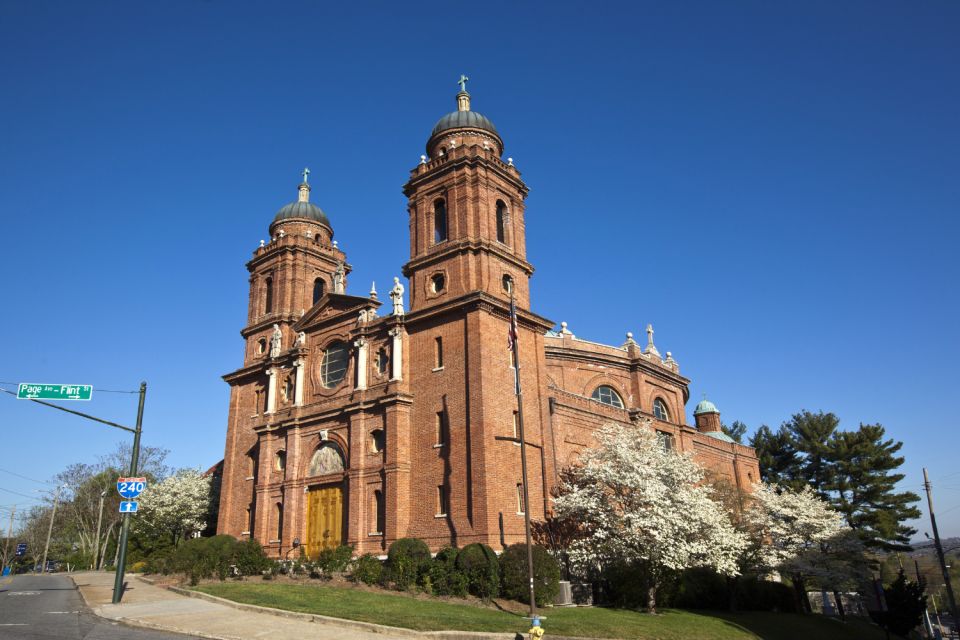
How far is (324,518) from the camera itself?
118ft

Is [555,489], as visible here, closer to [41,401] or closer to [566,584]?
[566,584]

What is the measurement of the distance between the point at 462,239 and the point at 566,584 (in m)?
17.2

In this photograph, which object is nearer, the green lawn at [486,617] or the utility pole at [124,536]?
the green lawn at [486,617]

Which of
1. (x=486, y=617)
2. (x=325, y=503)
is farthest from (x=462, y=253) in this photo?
(x=486, y=617)

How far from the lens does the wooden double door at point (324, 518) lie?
3516 cm

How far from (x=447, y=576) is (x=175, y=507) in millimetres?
26272

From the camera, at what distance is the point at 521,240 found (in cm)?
3884

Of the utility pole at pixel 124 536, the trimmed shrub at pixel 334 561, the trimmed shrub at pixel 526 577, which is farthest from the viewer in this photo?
the trimmed shrub at pixel 334 561

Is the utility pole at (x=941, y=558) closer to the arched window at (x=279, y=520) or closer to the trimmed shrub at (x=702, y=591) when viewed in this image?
the trimmed shrub at (x=702, y=591)

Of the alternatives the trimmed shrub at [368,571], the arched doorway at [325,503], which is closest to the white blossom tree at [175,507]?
the arched doorway at [325,503]

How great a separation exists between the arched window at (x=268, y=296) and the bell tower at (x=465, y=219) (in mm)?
14081

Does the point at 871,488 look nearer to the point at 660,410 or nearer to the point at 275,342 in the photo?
the point at 660,410

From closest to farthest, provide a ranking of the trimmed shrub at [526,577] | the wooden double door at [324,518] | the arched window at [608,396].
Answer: the trimmed shrub at [526,577], the wooden double door at [324,518], the arched window at [608,396]

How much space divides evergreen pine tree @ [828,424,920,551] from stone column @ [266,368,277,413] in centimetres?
4542
